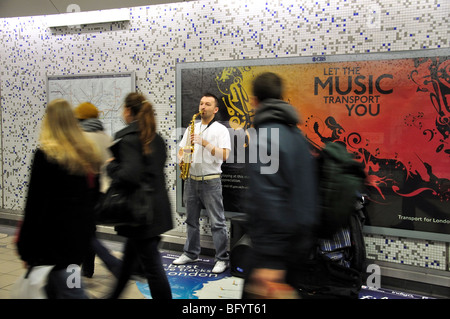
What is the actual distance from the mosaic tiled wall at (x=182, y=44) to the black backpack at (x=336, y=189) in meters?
2.15

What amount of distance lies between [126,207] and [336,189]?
1246mm

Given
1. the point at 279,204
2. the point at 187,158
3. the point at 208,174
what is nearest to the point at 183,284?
the point at 208,174

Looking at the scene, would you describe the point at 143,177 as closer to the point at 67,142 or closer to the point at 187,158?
the point at 67,142

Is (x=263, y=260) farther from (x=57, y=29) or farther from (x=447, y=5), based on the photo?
(x=57, y=29)

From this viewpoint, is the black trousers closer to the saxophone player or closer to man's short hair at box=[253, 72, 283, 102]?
man's short hair at box=[253, 72, 283, 102]

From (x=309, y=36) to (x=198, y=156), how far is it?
1674 mm

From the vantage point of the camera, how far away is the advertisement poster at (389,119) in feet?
11.3

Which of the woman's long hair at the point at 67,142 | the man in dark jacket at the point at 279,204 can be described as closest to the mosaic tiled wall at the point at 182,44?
the man in dark jacket at the point at 279,204

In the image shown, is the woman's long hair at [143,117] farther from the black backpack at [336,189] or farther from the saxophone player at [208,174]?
the saxophone player at [208,174]

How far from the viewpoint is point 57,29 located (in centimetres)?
530

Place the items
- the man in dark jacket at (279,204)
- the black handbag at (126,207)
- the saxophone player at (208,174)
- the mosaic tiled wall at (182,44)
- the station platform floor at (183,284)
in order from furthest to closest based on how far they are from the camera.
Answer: the saxophone player at (208,174) < the mosaic tiled wall at (182,44) < the station platform floor at (183,284) < the black handbag at (126,207) < the man in dark jacket at (279,204)

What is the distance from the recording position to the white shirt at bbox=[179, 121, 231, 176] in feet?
12.9

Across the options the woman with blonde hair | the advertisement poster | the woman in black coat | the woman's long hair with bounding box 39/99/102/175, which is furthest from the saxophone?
the woman with blonde hair

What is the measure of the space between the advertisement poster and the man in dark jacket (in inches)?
66.3
